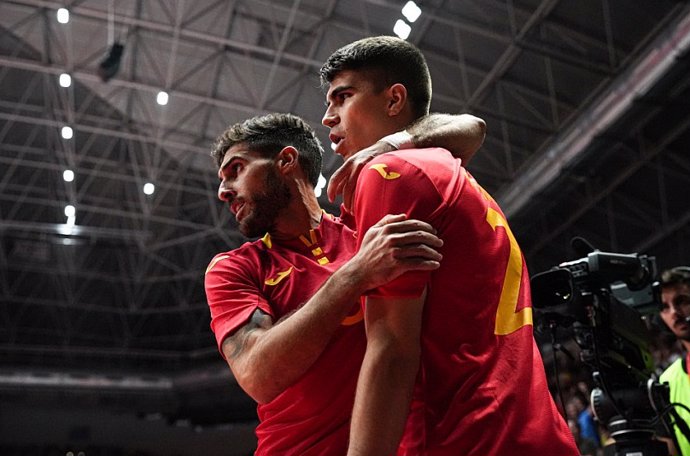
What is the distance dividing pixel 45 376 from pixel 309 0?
1654cm

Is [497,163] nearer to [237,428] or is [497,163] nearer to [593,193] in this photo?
[593,193]

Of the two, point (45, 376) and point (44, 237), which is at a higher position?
point (44, 237)

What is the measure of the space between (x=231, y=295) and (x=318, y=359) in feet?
1.20

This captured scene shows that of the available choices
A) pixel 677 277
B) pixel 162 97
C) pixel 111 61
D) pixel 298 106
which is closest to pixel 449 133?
pixel 677 277

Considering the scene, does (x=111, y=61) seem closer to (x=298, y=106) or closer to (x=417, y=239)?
(x=298, y=106)

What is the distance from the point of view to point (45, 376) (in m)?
24.3

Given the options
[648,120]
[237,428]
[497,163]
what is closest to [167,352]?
[237,428]

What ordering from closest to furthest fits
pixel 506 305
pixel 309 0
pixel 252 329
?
1. pixel 506 305
2. pixel 252 329
3. pixel 309 0

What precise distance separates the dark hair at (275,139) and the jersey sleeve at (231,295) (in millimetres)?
469

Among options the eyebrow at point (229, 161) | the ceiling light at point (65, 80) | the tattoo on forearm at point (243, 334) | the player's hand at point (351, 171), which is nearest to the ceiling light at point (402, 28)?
the ceiling light at point (65, 80)

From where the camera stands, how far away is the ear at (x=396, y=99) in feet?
7.19

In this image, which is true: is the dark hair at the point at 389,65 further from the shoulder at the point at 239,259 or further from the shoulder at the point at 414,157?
the shoulder at the point at 239,259

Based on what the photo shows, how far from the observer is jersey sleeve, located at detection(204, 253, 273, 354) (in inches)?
95.6

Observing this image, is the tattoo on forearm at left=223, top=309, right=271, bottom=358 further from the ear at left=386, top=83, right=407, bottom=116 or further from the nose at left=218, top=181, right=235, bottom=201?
the ear at left=386, top=83, right=407, bottom=116
